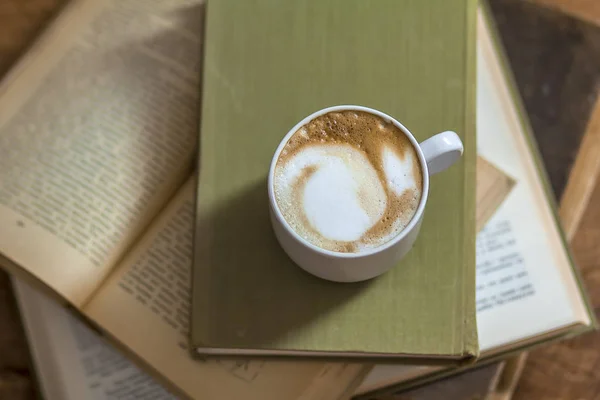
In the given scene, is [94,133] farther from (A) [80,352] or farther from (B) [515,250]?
(B) [515,250]

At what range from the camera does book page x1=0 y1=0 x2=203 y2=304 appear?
1.66ft

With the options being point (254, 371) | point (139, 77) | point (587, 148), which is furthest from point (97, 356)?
point (587, 148)

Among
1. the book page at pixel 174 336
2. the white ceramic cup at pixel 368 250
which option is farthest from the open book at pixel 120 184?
the white ceramic cup at pixel 368 250

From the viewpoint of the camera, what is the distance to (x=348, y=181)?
39 centimetres

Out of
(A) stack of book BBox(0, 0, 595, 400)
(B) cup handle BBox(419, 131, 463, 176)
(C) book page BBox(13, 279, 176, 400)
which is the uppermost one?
(B) cup handle BBox(419, 131, 463, 176)

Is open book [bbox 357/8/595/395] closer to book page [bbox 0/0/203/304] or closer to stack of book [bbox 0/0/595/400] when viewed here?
stack of book [bbox 0/0/595/400]

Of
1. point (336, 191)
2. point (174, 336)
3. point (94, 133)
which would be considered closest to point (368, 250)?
point (336, 191)

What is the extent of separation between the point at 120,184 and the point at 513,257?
0.37 meters

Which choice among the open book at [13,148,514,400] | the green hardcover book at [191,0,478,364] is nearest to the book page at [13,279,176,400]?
the open book at [13,148,514,400]

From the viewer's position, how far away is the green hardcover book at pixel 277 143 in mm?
436

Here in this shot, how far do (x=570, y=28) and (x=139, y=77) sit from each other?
459 mm

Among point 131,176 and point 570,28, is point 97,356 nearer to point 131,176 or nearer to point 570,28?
point 131,176

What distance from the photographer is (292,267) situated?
1.46 feet

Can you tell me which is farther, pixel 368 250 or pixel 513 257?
pixel 513 257
